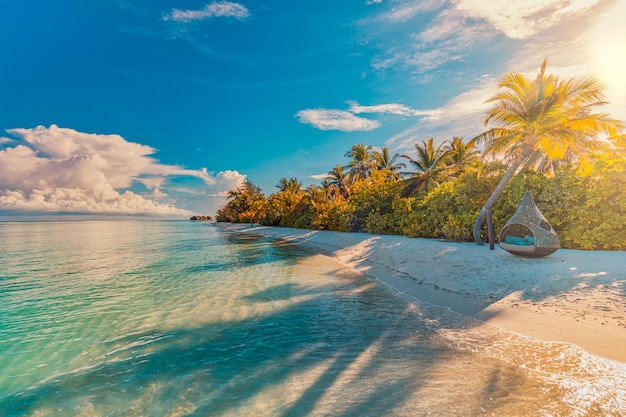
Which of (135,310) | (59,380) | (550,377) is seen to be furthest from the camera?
(135,310)

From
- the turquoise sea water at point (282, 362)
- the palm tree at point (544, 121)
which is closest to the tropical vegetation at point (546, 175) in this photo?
the palm tree at point (544, 121)

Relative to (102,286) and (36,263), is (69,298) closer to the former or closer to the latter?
(102,286)

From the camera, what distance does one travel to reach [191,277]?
13.9m

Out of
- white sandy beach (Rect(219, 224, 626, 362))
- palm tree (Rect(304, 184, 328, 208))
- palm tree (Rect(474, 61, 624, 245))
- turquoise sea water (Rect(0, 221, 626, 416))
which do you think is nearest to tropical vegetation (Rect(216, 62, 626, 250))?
palm tree (Rect(474, 61, 624, 245))

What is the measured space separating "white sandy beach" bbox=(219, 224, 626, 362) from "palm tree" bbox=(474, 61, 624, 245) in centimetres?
468

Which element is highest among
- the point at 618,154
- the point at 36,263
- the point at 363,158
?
the point at 363,158

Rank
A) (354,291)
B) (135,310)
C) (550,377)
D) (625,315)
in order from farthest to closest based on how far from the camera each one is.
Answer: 1. (354,291)
2. (135,310)
3. (625,315)
4. (550,377)

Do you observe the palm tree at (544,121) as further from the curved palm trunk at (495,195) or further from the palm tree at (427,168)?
the palm tree at (427,168)

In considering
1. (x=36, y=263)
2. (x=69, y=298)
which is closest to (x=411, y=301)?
(x=69, y=298)

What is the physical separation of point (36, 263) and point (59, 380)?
2029 centimetres

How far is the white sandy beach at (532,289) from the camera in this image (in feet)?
20.1

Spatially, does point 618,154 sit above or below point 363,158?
below

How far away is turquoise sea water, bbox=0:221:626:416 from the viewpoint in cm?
422

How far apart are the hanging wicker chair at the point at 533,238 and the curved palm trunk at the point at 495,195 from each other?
2.77m
